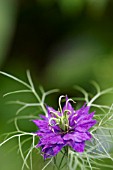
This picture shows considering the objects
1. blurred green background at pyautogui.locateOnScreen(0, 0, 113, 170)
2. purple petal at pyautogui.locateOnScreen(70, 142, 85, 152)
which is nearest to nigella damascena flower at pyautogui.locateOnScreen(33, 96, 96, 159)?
purple petal at pyautogui.locateOnScreen(70, 142, 85, 152)

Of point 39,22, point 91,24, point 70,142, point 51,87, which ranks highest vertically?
point 39,22

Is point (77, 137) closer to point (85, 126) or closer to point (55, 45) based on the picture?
point (85, 126)

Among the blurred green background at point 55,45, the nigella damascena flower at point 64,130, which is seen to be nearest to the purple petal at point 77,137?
the nigella damascena flower at point 64,130

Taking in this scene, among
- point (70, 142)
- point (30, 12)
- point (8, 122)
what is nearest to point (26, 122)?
point (8, 122)

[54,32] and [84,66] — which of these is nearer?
[84,66]

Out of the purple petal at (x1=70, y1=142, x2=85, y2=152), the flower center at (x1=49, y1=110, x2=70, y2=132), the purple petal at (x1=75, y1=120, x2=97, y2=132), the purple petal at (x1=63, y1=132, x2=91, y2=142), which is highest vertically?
the flower center at (x1=49, y1=110, x2=70, y2=132)

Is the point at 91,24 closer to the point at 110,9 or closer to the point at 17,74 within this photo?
the point at 110,9

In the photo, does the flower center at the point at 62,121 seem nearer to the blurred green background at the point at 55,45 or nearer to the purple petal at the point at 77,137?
the purple petal at the point at 77,137

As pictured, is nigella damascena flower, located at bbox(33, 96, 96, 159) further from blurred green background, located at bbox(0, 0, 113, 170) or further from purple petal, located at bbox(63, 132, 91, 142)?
blurred green background, located at bbox(0, 0, 113, 170)
